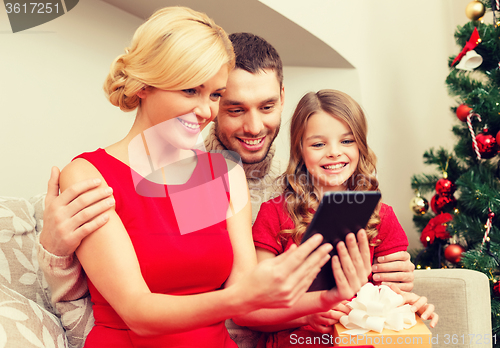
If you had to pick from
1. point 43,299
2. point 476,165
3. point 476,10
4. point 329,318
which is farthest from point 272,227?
point 476,10

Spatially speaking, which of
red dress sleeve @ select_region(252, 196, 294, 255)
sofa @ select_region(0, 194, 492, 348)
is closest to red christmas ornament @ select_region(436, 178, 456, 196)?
sofa @ select_region(0, 194, 492, 348)

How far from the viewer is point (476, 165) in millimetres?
2020

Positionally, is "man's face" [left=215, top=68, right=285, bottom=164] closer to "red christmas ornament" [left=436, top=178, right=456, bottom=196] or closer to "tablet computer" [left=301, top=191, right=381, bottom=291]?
"tablet computer" [left=301, top=191, right=381, bottom=291]

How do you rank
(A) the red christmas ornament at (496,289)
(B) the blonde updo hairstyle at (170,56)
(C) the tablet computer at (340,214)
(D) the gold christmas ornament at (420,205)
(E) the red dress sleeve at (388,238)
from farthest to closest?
1. (D) the gold christmas ornament at (420,205)
2. (A) the red christmas ornament at (496,289)
3. (E) the red dress sleeve at (388,238)
4. (B) the blonde updo hairstyle at (170,56)
5. (C) the tablet computer at (340,214)

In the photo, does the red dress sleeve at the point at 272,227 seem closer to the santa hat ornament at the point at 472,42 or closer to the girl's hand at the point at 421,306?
the girl's hand at the point at 421,306

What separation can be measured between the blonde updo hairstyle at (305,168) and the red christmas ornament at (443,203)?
0.88 metres

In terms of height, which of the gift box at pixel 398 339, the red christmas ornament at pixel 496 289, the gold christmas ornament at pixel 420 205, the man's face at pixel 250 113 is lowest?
the red christmas ornament at pixel 496 289

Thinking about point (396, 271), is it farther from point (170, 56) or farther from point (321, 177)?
point (170, 56)

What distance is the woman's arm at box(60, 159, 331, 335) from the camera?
712mm

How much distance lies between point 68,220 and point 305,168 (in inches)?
31.7

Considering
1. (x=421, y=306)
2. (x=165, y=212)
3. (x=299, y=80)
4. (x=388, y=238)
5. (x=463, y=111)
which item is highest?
(x=299, y=80)

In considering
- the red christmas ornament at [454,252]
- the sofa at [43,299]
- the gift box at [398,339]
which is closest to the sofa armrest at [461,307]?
the sofa at [43,299]

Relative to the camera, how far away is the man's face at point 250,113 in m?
1.40

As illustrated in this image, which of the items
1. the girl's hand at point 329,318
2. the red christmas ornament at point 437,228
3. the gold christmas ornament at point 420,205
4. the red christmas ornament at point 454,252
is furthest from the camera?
the gold christmas ornament at point 420,205
